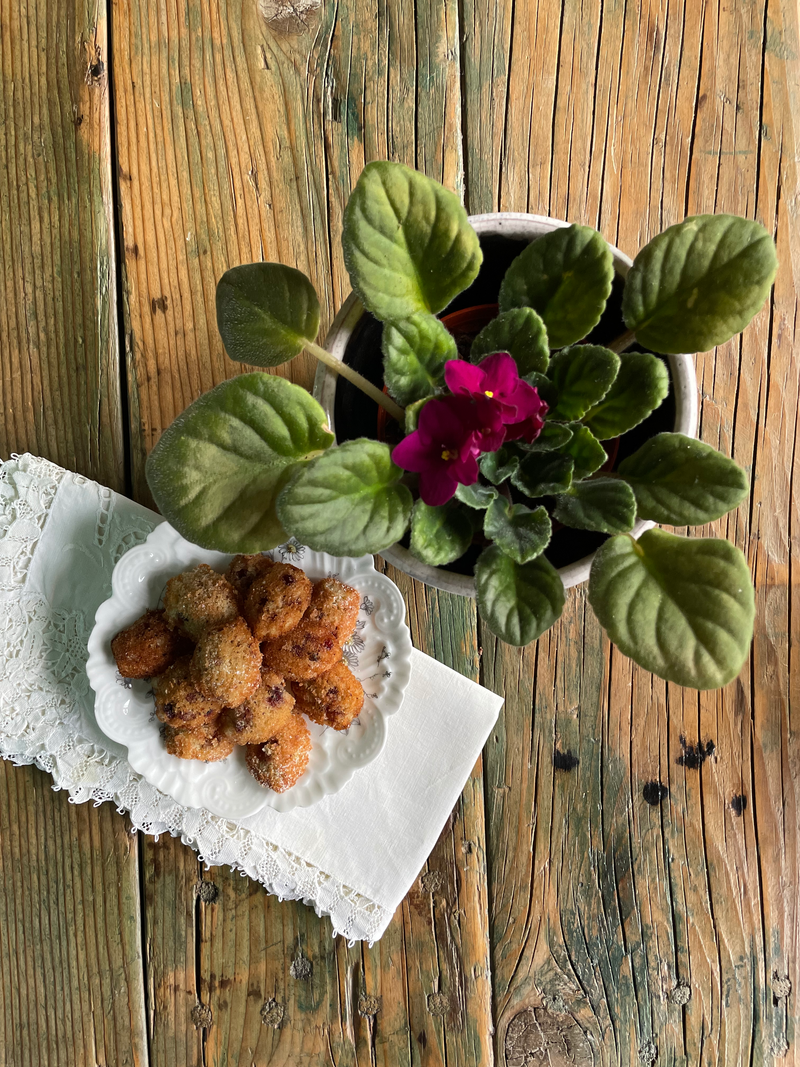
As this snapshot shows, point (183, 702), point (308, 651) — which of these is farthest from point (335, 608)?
point (183, 702)

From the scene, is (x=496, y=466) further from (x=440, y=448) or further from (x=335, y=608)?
(x=335, y=608)

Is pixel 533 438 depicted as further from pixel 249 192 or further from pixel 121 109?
pixel 121 109

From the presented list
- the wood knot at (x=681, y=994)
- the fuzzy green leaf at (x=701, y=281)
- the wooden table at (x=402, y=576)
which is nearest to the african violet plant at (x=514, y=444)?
the fuzzy green leaf at (x=701, y=281)

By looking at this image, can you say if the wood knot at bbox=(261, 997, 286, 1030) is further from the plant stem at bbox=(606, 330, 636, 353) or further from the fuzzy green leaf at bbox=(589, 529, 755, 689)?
the plant stem at bbox=(606, 330, 636, 353)

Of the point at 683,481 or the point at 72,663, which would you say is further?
the point at 72,663

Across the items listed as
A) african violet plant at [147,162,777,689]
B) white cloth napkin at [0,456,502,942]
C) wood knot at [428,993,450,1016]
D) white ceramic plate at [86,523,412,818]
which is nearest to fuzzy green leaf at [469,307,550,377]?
african violet plant at [147,162,777,689]

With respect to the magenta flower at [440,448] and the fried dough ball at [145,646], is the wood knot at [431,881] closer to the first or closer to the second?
the fried dough ball at [145,646]
